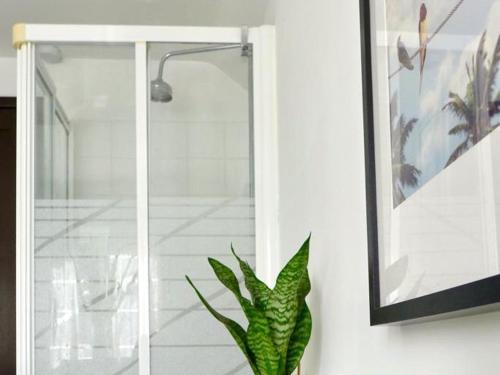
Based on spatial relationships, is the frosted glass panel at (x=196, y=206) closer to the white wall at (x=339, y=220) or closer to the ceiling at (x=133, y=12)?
the white wall at (x=339, y=220)

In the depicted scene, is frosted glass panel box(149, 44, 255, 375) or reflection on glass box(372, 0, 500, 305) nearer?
reflection on glass box(372, 0, 500, 305)

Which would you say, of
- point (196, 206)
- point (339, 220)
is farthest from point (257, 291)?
point (196, 206)

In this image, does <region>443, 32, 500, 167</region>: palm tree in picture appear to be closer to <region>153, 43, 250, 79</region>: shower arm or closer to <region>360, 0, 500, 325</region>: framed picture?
<region>360, 0, 500, 325</region>: framed picture

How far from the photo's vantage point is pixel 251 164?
260 cm

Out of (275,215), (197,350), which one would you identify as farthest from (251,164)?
(197,350)

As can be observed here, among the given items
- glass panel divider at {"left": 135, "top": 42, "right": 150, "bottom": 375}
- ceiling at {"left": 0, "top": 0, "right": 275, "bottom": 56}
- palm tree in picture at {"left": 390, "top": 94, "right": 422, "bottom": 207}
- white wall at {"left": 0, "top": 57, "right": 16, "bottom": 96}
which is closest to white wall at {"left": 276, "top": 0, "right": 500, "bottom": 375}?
palm tree in picture at {"left": 390, "top": 94, "right": 422, "bottom": 207}

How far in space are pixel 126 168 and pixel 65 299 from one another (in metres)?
0.44

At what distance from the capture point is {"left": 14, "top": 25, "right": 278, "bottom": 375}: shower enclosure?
249cm

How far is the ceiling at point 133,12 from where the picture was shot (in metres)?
3.17

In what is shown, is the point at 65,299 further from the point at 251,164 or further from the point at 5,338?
the point at 5,338

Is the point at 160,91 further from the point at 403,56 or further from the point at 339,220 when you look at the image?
the point at 403,56

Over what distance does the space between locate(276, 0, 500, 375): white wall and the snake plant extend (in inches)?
2.6

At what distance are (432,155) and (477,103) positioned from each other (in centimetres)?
14

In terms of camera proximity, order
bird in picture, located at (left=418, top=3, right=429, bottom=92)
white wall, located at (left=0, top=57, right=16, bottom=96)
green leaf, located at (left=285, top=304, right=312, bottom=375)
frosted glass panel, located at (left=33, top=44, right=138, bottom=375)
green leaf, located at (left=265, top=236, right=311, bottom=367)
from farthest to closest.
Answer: white wall, located at (left=0, top=57, right=16, bottom=96), frosted glass panel, located at (left=33, top=44, right=138, bottom=375), green leaf, located at (left=285, top=304, right=312, bottom=375), green leaf, located at (left=265, top=236, right=311, bottom=367), bird in picture, located at (left=418, top=3, right=429, bottom=92)
